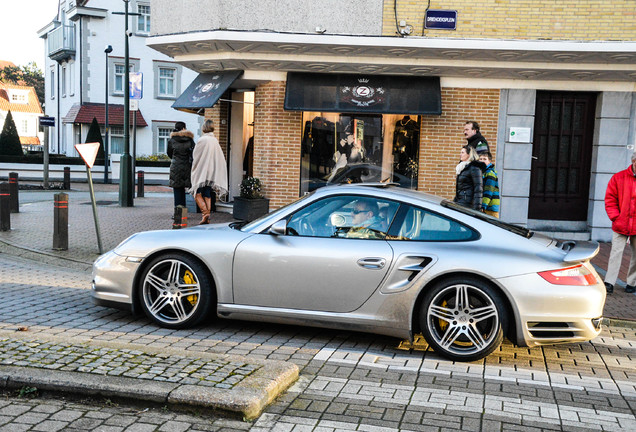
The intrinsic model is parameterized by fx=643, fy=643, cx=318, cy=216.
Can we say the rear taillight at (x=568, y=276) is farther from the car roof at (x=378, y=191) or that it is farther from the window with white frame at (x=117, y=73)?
the window with white frame at (x=117, y=73)

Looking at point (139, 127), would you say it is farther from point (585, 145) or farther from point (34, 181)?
point (585, 145)

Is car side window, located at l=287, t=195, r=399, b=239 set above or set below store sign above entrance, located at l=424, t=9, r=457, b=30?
below

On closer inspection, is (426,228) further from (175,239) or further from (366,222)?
(175,239)

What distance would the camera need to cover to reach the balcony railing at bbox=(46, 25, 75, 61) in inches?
1539

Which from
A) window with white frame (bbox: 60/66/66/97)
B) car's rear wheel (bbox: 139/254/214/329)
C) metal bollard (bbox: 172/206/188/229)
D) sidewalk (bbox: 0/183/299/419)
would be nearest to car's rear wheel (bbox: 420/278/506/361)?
sidewalk (bbox: 0/183/299/419)

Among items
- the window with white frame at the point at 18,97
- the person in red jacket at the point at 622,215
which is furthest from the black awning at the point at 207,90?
the window with white frame at the point at 18,97

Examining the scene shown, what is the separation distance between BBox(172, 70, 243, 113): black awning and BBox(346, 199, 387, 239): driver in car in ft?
27.8

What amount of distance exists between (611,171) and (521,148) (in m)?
1.87

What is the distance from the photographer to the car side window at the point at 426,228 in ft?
17.7

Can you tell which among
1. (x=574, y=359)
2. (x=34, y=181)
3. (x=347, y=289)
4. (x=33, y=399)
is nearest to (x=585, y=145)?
(x=574, y=359)

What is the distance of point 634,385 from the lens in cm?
482

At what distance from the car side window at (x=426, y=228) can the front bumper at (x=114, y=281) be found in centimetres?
237

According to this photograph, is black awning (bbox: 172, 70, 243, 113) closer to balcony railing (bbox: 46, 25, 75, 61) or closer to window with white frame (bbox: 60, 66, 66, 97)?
balcony railing (bbox: 46, 25, 75, 61)

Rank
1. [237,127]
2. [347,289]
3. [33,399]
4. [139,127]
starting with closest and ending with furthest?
[33,399] → [347,289] → [237,127] → [139,127]
